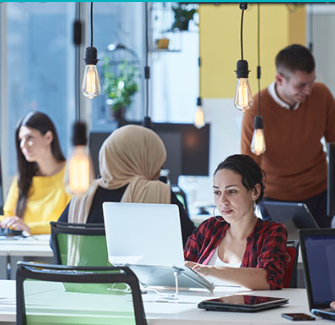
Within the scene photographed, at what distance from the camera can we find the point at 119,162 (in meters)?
3.87

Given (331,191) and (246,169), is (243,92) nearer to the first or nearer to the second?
(246,169)

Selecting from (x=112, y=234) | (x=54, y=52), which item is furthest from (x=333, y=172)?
(x=54, y=52)

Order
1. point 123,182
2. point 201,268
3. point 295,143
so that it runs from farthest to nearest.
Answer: point 295,143
point 123,182
point 201,268

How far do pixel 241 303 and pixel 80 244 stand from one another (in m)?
1.14

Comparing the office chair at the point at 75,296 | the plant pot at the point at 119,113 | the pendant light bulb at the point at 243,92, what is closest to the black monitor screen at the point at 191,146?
the plant pot at the point at 119,113

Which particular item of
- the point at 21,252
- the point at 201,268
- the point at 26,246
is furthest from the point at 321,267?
the point at 26,246

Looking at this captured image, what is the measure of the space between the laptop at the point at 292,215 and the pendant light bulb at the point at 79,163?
1.58 m

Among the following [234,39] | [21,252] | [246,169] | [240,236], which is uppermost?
[234,39]

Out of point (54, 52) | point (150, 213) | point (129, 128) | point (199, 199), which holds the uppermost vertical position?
point (54, 52)

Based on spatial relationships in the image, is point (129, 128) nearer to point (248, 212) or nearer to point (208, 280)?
point (248, 212)

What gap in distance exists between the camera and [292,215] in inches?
160

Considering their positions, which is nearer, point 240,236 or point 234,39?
point 240,236

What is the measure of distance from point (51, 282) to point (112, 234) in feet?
1.86

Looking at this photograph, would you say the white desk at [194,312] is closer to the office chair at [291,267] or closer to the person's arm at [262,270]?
the person's arm at [262,270]
